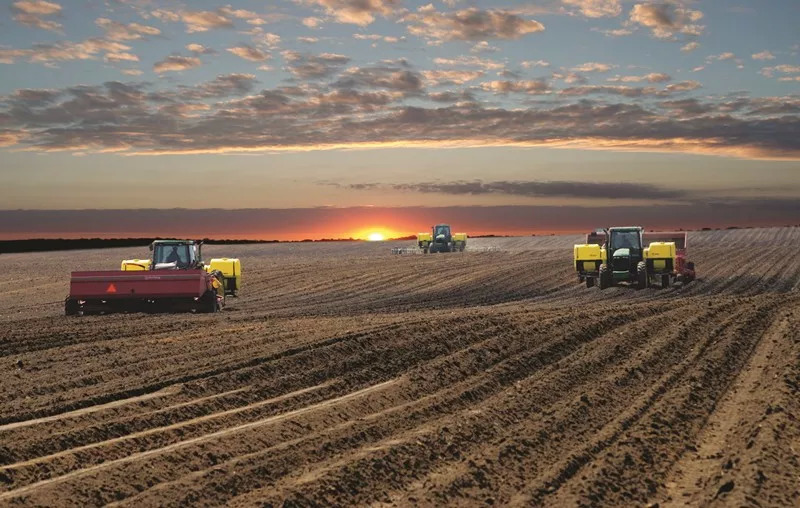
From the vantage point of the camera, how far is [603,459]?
349 inches

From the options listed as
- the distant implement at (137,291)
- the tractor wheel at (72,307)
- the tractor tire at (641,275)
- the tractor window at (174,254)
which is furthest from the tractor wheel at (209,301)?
the tractor tire at (641,275)

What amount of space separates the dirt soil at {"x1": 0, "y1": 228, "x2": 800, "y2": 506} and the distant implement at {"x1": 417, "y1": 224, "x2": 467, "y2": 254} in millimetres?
36040

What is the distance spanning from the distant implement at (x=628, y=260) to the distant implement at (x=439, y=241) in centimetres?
2531

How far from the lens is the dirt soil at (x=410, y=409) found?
8.15 meters

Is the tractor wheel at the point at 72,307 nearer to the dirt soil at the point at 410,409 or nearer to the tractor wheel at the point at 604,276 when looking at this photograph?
the dirt soil at the point at 410,409

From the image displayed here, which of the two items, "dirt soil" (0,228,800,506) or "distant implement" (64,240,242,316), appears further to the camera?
"distant implement" (64,240,242,316)

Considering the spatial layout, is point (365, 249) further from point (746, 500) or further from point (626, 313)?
point (746, 500)

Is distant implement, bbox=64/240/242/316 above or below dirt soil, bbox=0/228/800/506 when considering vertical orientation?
above

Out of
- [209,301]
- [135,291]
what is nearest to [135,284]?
[135,291]

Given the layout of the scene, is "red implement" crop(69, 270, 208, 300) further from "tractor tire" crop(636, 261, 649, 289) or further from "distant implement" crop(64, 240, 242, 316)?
"tractor tire" crop(636, 261, 649, 289)

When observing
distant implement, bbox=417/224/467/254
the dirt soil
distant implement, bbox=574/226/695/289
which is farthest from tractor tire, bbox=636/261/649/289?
distant implement, bbox=417/224/467/254

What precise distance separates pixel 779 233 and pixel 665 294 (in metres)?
49.4

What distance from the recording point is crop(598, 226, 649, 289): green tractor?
30344 millimetres

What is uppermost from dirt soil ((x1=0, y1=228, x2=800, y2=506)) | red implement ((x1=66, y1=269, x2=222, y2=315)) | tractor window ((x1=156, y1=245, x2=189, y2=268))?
tractor window ((x1=156, y1=245, x2=189, y2=268))
